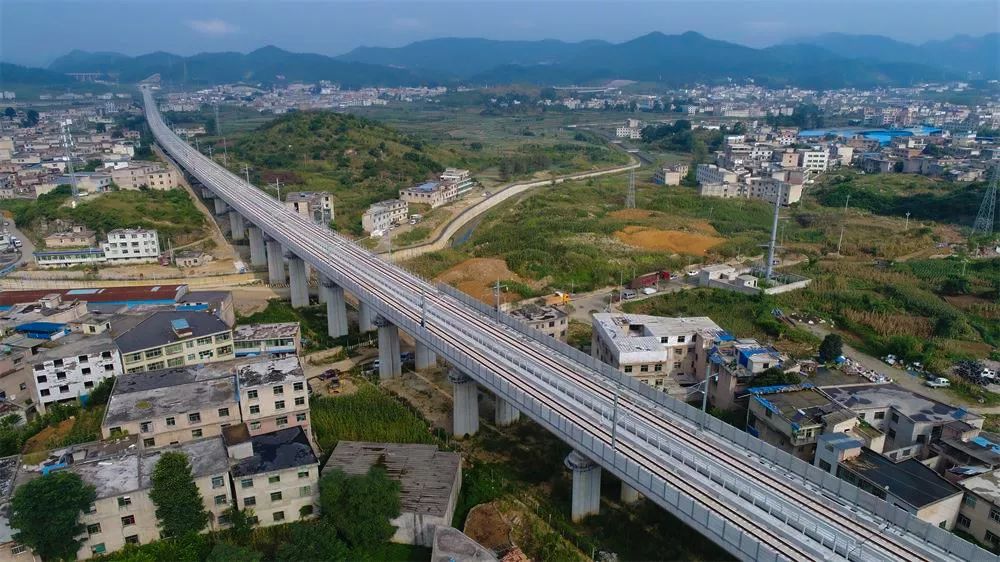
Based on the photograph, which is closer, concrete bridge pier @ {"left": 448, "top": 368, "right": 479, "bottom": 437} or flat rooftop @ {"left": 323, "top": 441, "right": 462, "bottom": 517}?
flat rooftop @ {"left": 323, "top": 441, "right": 462, "bottom": 517}

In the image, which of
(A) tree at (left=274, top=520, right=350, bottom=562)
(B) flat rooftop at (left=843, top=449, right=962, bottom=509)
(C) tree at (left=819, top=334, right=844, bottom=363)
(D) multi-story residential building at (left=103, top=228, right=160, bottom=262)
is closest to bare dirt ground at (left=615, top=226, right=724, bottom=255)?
(C) tree at (left=819, top=334, right=844, bottom=363)

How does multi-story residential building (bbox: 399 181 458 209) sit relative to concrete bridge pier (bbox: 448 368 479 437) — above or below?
above

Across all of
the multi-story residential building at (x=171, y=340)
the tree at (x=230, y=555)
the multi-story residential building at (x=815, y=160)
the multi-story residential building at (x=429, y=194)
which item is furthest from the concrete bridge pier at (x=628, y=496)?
the multi-story residential building at (x=815, y=160)

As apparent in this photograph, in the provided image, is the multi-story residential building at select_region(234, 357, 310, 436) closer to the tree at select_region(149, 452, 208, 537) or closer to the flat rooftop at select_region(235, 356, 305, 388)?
the flat rooftop at select_region(235, 356, 305, 388)

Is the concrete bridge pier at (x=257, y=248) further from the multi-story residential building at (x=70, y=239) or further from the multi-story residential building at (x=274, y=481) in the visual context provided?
the multi-story residential building at (x=274, y=481)

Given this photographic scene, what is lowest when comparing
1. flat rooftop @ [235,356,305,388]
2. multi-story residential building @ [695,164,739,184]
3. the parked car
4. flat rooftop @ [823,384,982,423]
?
the parked car

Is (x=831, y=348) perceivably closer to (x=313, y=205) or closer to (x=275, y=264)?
(x=275, y=264)

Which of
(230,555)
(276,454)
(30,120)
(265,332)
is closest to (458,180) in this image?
(265,332)
